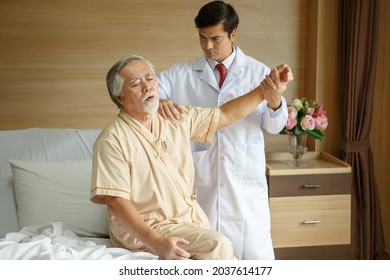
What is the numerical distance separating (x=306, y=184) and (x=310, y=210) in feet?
0.48

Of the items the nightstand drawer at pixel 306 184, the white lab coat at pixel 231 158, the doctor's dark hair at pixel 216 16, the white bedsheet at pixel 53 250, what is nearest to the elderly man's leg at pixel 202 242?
the white bedsheet at pixel 53 250

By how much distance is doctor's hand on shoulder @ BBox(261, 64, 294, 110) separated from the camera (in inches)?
98.4

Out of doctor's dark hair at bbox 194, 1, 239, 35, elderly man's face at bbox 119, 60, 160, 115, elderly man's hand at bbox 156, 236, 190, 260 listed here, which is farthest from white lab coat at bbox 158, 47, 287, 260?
elderly man's hand at bbox 156, 236, 190, 260

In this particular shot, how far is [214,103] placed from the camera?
2.87 metres

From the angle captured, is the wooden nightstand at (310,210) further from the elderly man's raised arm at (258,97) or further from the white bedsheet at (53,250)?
the white bedsheet at (53,250)

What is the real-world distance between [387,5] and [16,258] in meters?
2.60

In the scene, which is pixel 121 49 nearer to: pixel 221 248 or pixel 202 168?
pixel 202 168

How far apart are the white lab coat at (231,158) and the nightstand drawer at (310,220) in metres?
0.77

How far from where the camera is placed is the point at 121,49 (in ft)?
12.8

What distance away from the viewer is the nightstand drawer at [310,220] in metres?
3.68

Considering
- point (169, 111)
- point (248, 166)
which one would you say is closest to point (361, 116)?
point (248, 166)
